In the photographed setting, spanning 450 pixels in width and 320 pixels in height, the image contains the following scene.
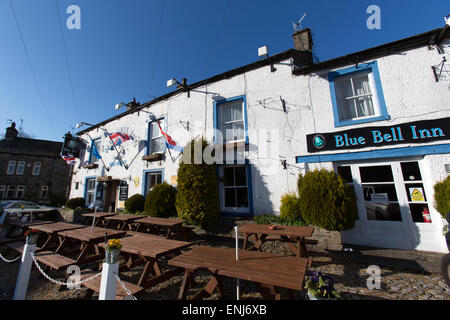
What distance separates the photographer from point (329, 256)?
4.75 m

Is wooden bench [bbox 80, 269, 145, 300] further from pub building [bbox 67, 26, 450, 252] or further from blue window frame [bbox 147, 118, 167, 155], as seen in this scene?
blue window frame [bbox 147, 118, 167, 155]

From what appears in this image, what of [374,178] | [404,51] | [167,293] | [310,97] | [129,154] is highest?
[404,51]

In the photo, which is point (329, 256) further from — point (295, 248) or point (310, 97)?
point (310, 97)

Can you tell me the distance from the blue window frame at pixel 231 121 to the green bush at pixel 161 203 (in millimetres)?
3043

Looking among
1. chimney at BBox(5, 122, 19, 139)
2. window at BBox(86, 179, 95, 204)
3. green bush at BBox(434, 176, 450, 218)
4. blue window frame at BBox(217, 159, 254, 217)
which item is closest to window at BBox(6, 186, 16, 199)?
chimney at BBox(5, 122, 19, 139)

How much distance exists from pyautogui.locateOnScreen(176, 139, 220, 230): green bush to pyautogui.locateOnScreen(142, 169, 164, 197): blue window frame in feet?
10.8

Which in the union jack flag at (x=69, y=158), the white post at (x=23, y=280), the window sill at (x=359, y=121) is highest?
the union jack flag at (x=69, y=158)

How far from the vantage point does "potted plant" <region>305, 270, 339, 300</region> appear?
215 cm

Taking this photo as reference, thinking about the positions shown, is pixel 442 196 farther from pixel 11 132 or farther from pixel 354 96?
pixel 11 132

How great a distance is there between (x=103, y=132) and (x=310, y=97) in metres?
13.6

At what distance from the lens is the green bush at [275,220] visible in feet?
18.6

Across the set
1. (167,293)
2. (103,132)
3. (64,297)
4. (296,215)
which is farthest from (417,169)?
(103,132)

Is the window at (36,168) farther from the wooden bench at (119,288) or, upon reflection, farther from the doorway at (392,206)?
the doorway at (392,206)

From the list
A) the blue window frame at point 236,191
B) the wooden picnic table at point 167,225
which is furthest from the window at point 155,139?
the wooden picnic table at point 167,225
